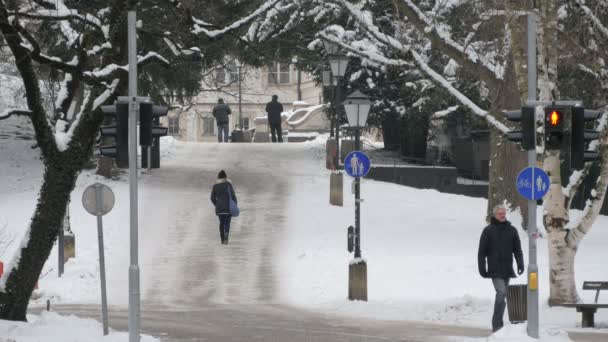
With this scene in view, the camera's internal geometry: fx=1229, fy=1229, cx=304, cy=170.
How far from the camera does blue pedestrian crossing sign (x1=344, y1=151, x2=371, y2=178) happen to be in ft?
69.7

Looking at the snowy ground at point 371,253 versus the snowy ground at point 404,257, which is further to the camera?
the snowy ground at point 371,253

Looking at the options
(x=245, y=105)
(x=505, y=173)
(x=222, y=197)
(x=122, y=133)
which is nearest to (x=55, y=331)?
(x=122, y=133)

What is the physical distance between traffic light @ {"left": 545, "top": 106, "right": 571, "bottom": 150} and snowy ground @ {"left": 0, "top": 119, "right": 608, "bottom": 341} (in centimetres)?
242

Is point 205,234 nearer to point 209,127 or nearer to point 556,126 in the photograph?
point 556,126

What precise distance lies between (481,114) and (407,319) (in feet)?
12.5

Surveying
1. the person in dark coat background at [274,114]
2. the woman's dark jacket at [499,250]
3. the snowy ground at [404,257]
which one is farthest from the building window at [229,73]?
the woman's dark jacket at [499,250]

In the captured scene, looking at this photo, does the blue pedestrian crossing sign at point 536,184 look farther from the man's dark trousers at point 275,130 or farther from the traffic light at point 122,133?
the man's dark trousers at point 275,130

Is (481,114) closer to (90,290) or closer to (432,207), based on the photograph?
(90,290)

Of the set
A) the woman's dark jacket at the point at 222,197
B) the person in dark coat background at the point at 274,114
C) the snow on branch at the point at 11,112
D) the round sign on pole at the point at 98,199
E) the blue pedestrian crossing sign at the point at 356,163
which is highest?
the snow on branch at the point at 11,112

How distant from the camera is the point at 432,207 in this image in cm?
3209

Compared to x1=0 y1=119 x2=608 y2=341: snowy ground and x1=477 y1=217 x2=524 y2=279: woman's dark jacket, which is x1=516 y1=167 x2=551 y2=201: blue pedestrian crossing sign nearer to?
x1=477 y1=217 x2=524 y2=279: woman's dark jacket

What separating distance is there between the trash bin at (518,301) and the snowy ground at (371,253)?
618 millimetres

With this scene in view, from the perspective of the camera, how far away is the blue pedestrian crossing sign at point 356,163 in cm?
2125

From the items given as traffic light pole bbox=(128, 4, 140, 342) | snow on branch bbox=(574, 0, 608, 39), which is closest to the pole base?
snow on branch bbox=(574, 0, 608, 39)
